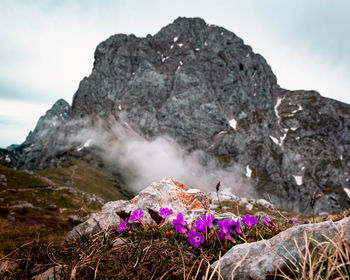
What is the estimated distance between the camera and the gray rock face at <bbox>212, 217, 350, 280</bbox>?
93.3 inches

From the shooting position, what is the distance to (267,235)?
11.8 feet

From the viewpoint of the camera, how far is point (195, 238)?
332 centimetres

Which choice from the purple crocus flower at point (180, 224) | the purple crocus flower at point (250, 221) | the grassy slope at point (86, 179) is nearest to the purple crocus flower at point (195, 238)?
the purple crocus flower at point (180, 224)

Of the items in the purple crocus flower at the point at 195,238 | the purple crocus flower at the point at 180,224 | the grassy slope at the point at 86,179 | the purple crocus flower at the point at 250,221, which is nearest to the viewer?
the purple crocus flower at the point at 195,238

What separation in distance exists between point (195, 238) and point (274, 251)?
1.32m

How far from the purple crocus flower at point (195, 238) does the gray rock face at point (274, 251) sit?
0.58 metres

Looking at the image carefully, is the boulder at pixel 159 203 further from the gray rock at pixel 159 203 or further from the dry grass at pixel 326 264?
the dry grass at pixel 326 264

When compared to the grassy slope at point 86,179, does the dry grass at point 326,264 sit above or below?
above

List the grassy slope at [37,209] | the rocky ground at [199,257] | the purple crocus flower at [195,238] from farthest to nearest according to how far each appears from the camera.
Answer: the grassy slope at [37,209], the purple crocus flower at [195,238], the rocky ground at [199,257]

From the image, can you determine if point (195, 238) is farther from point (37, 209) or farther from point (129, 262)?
point (37, 209)

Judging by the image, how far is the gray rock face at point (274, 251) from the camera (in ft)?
7.77

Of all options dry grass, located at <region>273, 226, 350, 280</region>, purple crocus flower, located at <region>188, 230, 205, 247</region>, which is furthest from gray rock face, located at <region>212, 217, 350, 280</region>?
purple crocus flower, located at <region>188, 230, 205, 247</region>

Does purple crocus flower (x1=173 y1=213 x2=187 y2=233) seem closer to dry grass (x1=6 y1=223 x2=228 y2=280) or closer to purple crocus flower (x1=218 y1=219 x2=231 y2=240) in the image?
dry grass (x1=6 y1=223 x2=228 y2=280)

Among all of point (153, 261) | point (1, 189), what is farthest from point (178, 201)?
point (1, 189)
